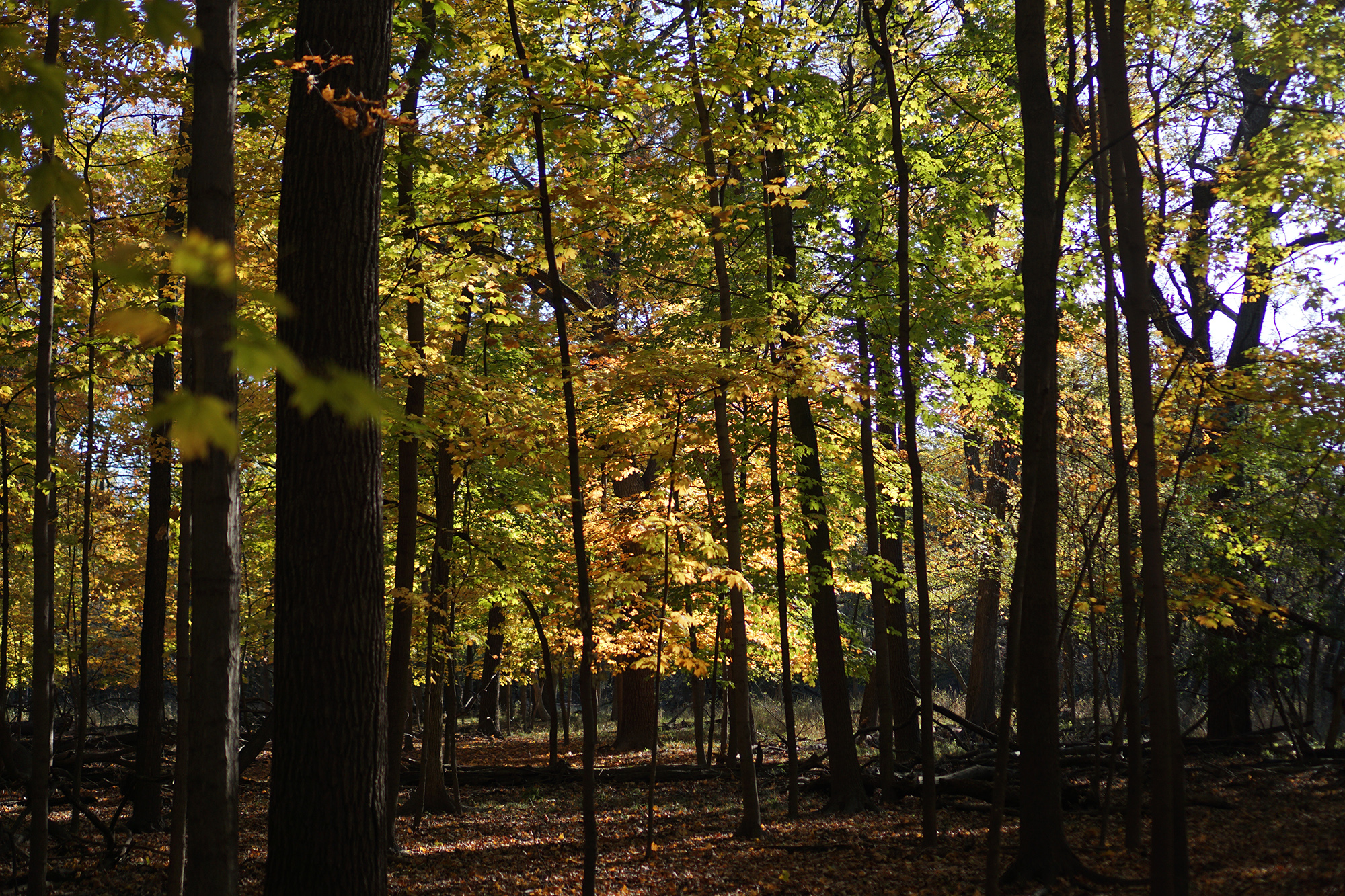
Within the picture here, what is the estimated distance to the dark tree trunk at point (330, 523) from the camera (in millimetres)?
3971

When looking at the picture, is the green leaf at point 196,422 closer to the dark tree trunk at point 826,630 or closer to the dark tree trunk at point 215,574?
the dark tree trunk at point 215,574

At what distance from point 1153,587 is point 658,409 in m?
4.36

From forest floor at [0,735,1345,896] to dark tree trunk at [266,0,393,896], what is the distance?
3.78 m

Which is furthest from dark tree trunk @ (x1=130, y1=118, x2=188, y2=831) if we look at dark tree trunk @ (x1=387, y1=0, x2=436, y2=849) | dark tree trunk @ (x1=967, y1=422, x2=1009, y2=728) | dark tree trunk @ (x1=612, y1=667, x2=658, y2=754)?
dark tree trunk @ (x1=967, y1=422, x2=1009, y2=728)

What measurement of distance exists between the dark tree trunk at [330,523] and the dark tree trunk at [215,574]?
2.44ft

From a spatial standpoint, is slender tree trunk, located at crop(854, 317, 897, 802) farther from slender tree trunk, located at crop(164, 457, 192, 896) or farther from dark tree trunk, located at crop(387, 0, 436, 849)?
slender tree trunk, located at crop(164, 457, 192, 896)

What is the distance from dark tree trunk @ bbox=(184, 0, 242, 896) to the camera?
10.2ft

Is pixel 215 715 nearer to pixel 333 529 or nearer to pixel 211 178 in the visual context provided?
pixel 333 529

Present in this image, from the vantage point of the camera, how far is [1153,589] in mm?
4781

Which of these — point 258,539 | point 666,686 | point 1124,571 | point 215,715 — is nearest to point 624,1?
point 1124,571

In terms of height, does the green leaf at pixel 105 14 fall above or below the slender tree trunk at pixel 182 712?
above

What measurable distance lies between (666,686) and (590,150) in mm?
35946

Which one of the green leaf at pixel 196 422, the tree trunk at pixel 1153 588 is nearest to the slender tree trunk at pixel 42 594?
the green leaf at pixel 196 422

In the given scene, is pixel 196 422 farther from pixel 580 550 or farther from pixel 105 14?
pixel 580 550
